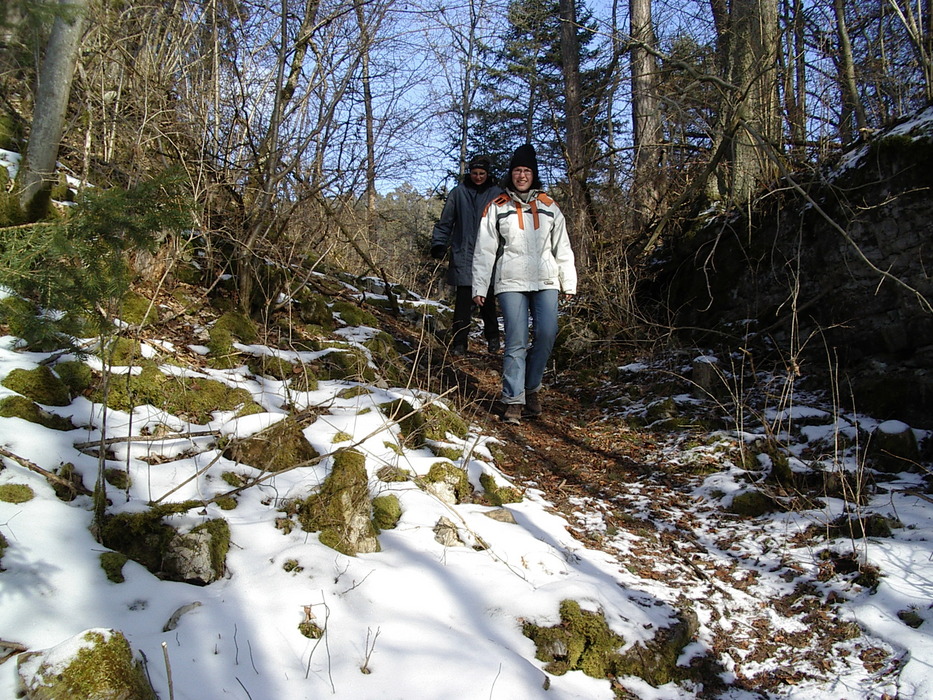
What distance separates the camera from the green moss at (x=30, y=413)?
2.81 meters

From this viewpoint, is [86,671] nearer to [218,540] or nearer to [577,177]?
[218,540]

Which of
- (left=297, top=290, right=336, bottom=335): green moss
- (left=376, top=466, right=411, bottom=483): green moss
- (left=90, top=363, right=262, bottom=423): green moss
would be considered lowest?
(left=376, top=466, right=411, bottom=483): green moss

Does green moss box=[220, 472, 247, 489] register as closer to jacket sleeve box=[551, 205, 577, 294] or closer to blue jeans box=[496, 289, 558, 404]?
blue jeans box=[496, 289, 558, 404]

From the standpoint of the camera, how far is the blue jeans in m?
4.77

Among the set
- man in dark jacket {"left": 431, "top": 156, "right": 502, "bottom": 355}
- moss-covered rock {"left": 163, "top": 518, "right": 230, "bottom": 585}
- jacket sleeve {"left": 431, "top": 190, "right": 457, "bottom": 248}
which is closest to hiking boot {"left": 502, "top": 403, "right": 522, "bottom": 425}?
man in dark jacket {"left": 431, "top": 156, "right": 502, "bottom": 355}

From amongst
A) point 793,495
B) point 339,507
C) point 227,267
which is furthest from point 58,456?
point 793,495

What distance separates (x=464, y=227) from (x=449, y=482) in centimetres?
356

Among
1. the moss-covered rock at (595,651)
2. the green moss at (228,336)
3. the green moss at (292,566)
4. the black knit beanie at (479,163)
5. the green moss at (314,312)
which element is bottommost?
the moss-covered rock at (595,651)

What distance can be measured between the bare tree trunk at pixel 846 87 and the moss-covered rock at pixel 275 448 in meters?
5.70

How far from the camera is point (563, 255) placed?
4824 millimetres

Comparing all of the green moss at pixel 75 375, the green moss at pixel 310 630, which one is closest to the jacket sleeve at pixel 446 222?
the green moss at pixel 75 375

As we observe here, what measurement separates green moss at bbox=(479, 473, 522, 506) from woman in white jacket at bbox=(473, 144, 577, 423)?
1.21 metres

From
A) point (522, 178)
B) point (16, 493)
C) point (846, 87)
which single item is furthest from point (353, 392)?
point (846, 87)

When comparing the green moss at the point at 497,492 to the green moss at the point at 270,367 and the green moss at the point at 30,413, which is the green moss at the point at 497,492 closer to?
the green moss at the point at 270,367
